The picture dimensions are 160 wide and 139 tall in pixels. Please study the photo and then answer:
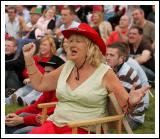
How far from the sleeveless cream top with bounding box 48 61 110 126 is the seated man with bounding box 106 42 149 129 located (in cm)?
119

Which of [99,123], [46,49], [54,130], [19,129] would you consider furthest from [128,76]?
[46,49]

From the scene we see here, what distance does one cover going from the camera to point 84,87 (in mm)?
4047

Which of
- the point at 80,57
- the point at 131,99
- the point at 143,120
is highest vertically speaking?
the point at 80,57

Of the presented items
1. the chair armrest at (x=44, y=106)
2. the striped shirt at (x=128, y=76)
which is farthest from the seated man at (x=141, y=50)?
the chair armrest at (x=44, y=106)

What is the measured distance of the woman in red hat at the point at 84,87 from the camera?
13.2ft

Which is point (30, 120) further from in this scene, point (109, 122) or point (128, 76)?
point (128, 76)

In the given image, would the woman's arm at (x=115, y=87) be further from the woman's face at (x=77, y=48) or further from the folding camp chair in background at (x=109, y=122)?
the woman's face at (x=77, y=48)

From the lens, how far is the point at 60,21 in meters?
9.84

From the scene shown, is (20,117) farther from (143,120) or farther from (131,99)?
(143,120)

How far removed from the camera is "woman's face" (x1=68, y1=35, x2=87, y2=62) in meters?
4.10

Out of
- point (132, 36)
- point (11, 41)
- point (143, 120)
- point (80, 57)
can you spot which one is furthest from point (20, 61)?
point (80, 57)

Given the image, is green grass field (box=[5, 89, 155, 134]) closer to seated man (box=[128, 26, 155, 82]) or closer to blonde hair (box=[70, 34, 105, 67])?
seated man (box=[128, 26, 155, 82])

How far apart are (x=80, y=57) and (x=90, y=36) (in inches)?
7.8

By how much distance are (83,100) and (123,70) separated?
5.13 feet
